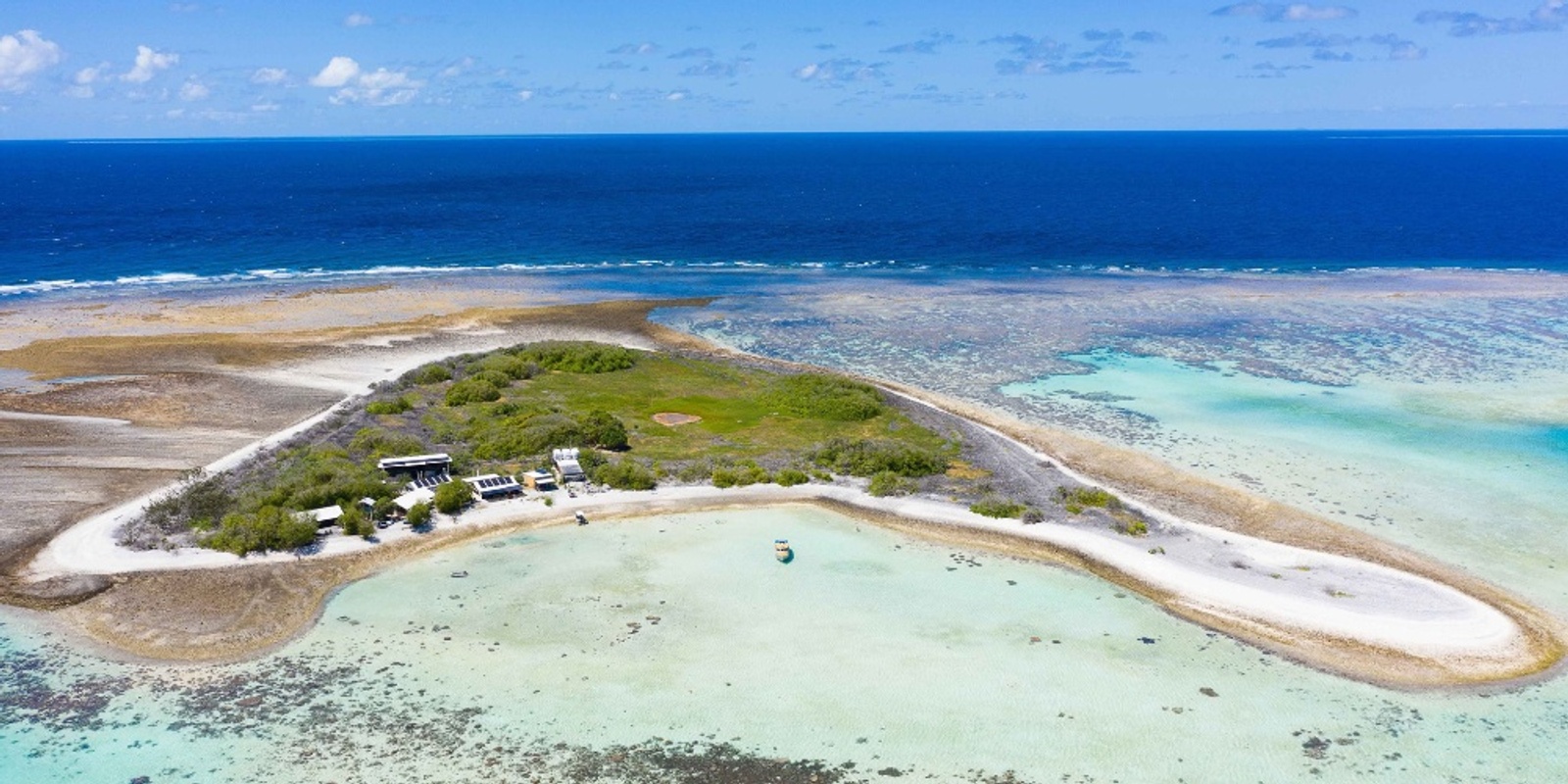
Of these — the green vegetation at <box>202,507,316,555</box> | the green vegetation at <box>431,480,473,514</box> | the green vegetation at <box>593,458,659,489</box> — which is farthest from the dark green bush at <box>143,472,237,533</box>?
the green vegetation at <box>593,458,659,489</box>

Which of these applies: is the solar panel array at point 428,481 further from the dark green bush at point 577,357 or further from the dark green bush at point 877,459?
the dark green bush at point 577,357

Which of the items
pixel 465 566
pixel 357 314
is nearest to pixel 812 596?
pixel 465 566

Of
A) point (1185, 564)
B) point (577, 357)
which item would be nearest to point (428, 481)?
point (577, 357)

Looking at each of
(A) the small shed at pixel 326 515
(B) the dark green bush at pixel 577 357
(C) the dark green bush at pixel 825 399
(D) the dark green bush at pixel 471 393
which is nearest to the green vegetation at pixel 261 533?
(A) the small shed at pixel 326 515

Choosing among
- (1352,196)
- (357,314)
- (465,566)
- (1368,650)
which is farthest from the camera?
(1352,196)

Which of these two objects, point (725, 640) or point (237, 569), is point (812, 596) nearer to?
point (725, 640)

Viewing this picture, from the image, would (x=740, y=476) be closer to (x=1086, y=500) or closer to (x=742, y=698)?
(x=1086, y=500)

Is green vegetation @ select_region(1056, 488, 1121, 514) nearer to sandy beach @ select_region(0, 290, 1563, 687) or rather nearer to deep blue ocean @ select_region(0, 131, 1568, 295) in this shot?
sandy beach @ select_region(0, 290, 1563, 687)
